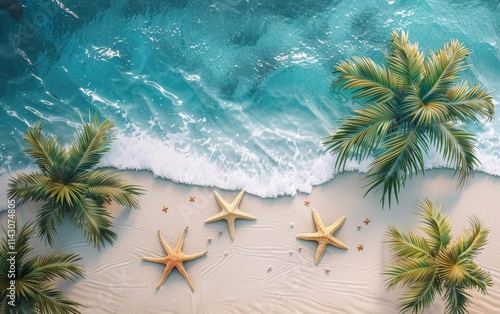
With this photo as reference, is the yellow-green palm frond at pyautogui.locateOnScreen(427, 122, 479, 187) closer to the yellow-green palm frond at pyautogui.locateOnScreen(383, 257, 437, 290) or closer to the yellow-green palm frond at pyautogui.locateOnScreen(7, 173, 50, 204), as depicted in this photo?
the yellow-green palm frond at pyautogui.locateOnScreen(383, 257, 437, 290)

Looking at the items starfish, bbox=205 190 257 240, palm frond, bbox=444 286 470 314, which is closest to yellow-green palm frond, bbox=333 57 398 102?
starfish, bbox=205 190 257 240

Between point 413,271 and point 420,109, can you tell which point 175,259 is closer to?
point 413,271

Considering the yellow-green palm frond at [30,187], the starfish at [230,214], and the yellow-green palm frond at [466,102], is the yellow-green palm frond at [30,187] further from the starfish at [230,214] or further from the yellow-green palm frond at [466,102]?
the yellow-green palm frond at [466,102]

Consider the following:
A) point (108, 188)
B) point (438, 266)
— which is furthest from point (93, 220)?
point (438, 266)

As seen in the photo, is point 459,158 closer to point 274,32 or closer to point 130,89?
point 274,32

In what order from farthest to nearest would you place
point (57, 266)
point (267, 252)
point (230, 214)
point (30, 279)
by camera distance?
point (267, 252) < point (230, 214) < point (57, 266) < point (30, 279)

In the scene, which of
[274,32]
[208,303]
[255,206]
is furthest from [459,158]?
[208,303]

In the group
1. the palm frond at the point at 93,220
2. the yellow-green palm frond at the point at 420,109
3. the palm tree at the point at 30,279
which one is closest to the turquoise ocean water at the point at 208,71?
the palm frond at the point at 93,220
